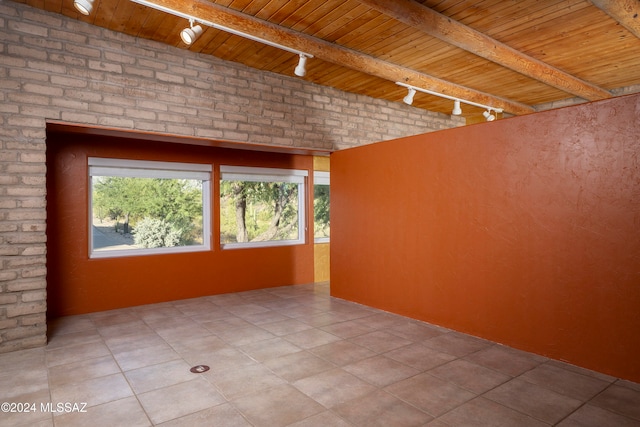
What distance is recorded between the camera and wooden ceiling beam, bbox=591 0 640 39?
3.34 m

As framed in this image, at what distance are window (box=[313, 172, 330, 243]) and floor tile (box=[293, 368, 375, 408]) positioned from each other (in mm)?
4034

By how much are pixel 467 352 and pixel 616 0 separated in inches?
128

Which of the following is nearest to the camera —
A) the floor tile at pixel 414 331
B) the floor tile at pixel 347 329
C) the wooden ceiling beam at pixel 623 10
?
the wooden ceiling beam at pixel 623 10

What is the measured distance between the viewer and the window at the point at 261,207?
601 centimetres

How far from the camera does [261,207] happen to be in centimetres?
643

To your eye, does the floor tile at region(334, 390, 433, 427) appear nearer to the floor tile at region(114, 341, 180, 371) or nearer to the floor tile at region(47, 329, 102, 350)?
the floor tile at region(114, 341, 180, 371)

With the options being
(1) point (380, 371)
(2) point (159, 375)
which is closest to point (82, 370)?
(2) point (159, 375)

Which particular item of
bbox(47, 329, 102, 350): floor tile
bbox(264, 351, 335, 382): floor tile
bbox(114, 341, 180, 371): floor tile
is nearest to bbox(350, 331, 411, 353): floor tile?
bbox(264, 351, 335, 382): floor tile

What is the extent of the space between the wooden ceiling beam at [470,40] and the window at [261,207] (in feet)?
10.9

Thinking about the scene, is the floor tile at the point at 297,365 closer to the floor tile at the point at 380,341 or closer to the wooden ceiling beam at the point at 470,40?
the floor tile at the point at 380,341

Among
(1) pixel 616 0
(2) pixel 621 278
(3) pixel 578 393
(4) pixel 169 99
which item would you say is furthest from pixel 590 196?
(4) pixel 169 99

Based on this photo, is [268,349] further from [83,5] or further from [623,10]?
[623,10]

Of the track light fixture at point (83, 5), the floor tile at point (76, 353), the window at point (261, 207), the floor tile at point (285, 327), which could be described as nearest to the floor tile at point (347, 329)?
the floor tile at point (285, 327)

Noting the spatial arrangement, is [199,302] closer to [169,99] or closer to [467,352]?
[169,99]
